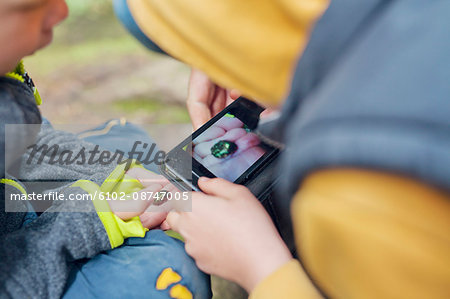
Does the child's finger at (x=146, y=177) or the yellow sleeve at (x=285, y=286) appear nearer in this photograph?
the yellow sleeve at (x=285, y=286)

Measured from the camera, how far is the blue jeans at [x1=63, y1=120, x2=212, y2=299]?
1.88 ft

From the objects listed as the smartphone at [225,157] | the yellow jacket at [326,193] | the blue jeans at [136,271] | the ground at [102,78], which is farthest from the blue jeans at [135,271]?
the ground at [102,78]

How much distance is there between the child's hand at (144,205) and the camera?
2.00 ft

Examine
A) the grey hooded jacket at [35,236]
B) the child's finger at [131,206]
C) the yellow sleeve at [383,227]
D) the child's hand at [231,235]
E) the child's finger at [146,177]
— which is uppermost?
the yellow sleeve at [383,227]

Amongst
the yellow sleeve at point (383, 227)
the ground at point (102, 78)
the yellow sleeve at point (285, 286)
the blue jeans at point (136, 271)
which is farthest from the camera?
the ground at point (102, 78)

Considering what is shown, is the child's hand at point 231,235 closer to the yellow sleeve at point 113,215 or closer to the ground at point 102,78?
the yellow sleeve at point 113,215

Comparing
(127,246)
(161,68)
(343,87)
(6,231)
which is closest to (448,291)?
(343,87)

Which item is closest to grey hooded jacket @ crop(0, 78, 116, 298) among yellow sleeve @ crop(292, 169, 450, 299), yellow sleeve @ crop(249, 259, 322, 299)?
yellow sleeve @ crop(249, 259, 322, 299)

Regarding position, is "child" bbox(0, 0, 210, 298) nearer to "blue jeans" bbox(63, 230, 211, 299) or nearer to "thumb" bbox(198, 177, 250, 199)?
"blue jeans" bbox(63, 230, 211, 299)

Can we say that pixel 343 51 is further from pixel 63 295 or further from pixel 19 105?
pixel 63 295

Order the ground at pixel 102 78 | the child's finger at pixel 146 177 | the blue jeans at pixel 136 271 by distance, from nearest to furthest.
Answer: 1. the blue jeans at pixel 136 271
2. the child's finger at pixel 146 177
3. the ground at pixel 102 78

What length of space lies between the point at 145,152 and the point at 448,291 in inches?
24.0

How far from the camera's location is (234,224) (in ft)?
1.70

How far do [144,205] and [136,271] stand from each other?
98 millimetres
